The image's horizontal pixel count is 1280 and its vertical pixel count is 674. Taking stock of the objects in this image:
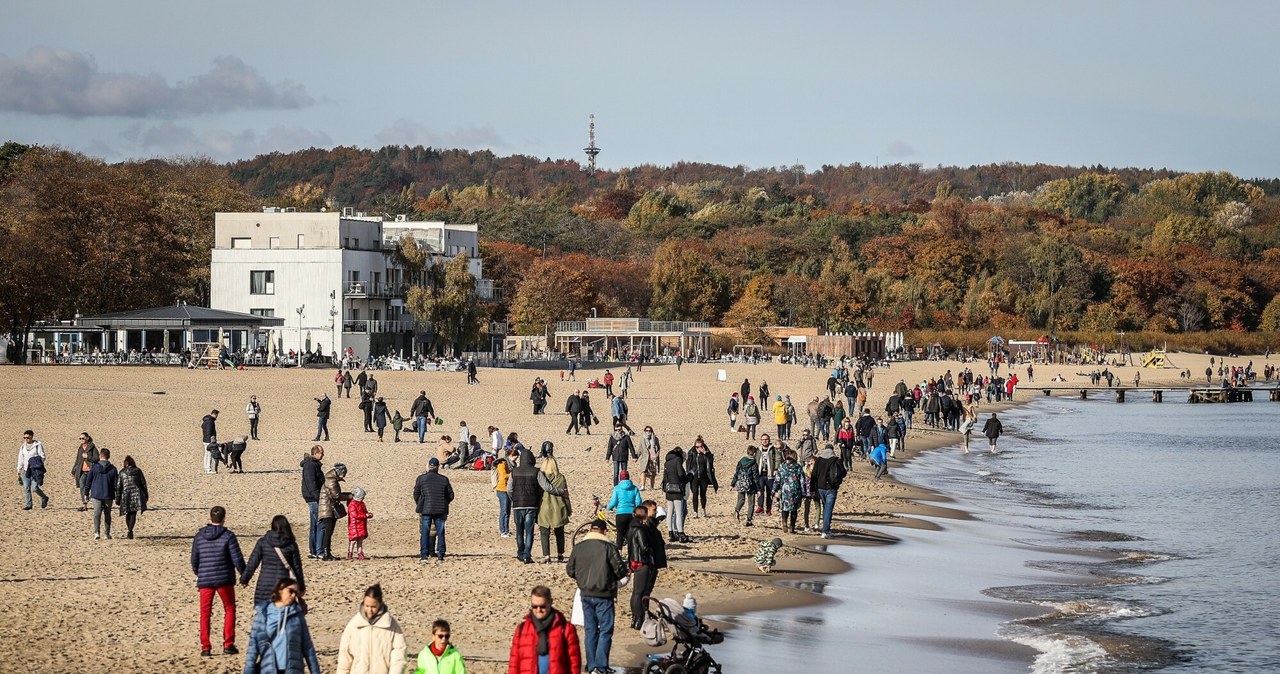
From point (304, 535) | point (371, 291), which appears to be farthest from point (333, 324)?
point (304, 535)

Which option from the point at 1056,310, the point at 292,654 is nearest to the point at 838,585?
the point at 292,654

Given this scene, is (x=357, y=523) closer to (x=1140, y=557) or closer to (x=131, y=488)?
(x=131, y=488)

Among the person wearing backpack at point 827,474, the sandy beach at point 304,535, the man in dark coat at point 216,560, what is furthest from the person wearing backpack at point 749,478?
the man in dark coat at point 216,560

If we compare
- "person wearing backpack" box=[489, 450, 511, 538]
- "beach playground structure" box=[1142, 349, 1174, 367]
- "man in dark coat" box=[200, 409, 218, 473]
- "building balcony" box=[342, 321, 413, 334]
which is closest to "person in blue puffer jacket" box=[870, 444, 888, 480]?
"person wearing backpack" box=[489, 450, 511, 538]

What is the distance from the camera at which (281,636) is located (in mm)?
9305

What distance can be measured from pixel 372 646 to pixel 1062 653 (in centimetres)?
802

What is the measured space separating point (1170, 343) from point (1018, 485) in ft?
Result: 301

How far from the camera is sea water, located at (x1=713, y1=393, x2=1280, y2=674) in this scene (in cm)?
1394

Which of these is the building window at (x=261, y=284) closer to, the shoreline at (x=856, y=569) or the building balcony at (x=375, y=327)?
the building balcony at (x=375, y=327)

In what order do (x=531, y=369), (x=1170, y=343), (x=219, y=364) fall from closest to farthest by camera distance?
(x=219, y=364), (x=531, y=369), (x=1170, y=343)

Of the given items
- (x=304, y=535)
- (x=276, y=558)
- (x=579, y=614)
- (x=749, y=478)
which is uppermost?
(x=276, y=558)

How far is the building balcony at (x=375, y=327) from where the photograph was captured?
7406 cm

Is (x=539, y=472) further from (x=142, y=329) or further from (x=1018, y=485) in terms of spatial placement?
(x=142, y=329)

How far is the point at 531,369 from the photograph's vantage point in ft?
238
